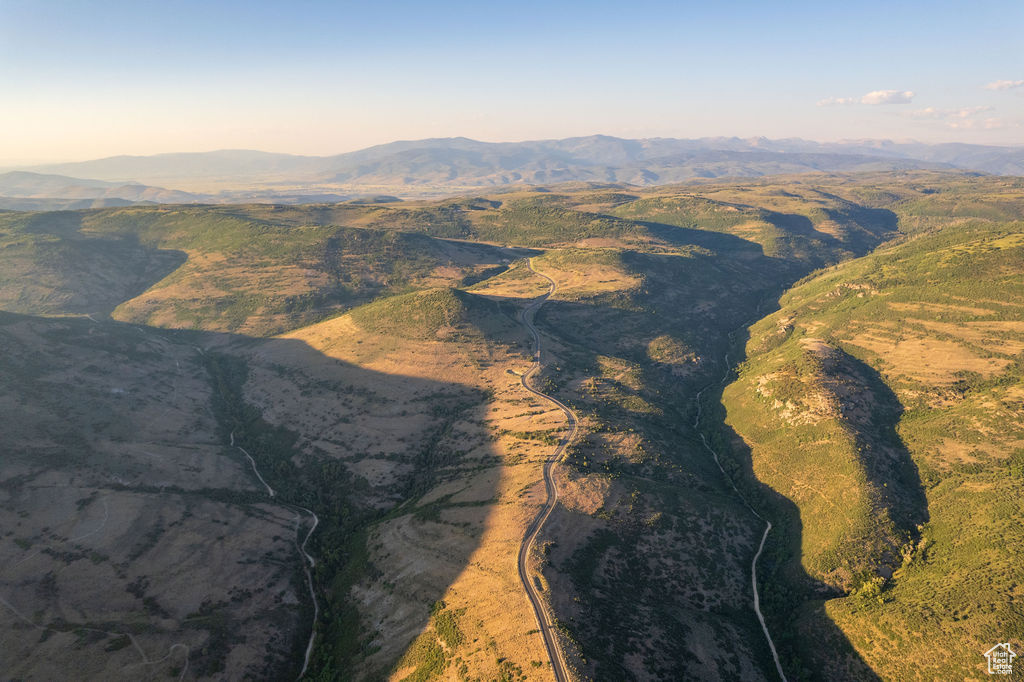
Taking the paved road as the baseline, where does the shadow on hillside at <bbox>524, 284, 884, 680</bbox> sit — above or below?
below

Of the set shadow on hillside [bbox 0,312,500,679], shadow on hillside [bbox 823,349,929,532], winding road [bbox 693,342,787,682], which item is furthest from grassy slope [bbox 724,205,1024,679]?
shadow on hillside [bbox 0,312,500,679]

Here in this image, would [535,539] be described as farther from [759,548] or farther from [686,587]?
[759,548]

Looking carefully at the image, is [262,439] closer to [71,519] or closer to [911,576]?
[71,519]

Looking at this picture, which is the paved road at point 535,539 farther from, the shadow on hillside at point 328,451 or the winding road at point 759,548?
the winding road at point 759,548

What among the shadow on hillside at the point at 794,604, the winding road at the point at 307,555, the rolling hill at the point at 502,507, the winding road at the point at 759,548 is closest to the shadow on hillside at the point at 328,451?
the rolling hill at the point at 502,507

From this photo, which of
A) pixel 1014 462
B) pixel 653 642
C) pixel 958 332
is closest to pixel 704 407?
pixel 1014 462

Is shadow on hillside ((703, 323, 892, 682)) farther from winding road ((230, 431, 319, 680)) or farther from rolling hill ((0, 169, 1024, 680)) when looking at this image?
winding road ((230, 431, 319, 680))

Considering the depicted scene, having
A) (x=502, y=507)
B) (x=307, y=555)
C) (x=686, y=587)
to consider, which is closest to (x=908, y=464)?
(x=686, y=587)
